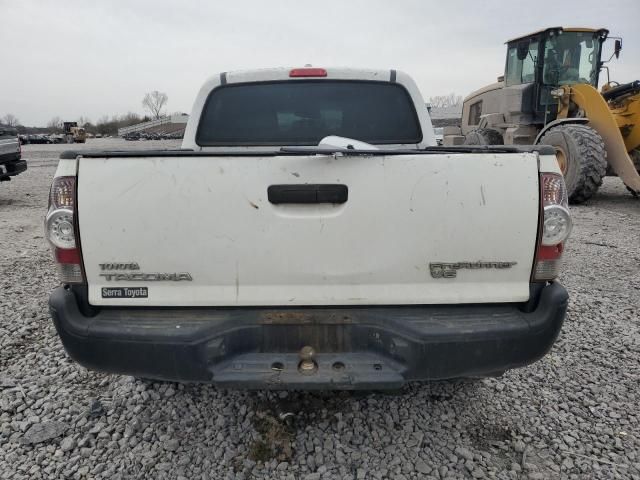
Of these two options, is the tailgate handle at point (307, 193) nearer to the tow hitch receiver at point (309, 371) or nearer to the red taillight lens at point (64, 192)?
the tow hitch receiver at point (309, 371)

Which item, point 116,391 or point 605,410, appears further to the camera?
point 116,391

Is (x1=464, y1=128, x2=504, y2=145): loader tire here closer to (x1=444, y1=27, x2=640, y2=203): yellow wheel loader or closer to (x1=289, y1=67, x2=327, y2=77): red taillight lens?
(x1=444, y1=27, x2=640, y2=203): yellow wheel loader

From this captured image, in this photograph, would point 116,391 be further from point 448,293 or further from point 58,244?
point 448,293

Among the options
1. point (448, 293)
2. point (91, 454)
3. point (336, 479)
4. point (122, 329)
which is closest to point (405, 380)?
point (448, 293)

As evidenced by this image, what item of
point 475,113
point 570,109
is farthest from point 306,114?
point 475,113

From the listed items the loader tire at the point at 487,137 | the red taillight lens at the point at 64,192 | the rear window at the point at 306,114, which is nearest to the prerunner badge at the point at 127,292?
the red taillight lens at the point at 64,192

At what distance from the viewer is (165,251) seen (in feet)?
6.73

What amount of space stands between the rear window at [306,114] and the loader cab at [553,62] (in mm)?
7862

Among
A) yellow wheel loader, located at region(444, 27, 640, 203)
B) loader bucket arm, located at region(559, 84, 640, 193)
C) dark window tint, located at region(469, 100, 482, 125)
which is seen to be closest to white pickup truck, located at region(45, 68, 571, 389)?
yellow wheel loader, located at region(444, 27, 640, 203)

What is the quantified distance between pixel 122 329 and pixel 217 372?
48 cm

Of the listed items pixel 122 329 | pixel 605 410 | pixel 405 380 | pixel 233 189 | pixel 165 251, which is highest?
pixel 233 189

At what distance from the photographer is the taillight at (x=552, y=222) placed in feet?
6.73

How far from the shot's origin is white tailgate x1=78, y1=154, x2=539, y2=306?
2.01 meters

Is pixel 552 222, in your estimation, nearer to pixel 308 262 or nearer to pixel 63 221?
pixel 308 262
